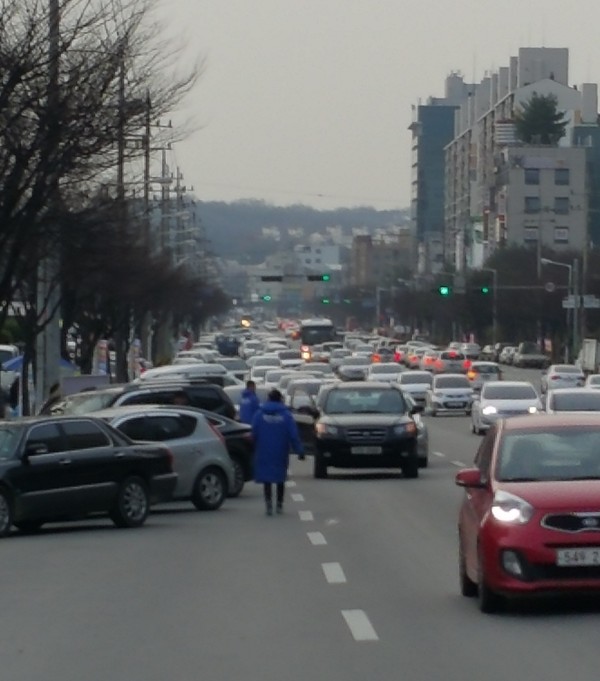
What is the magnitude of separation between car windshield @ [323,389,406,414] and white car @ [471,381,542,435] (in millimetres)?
12127

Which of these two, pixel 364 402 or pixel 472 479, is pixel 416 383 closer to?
pixel 364 402

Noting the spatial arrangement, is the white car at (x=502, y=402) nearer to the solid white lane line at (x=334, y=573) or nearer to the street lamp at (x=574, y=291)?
the solid white lane line at (x=334, y=573)

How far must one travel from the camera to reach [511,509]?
1238 cm

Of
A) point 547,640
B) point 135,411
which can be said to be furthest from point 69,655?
point 135,411

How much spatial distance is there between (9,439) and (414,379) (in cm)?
4402

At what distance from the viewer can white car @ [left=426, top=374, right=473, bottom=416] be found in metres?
59.8

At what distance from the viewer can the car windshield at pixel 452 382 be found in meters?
60.2

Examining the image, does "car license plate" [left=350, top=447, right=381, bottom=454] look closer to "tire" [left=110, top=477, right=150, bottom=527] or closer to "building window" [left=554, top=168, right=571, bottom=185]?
"tire" [left=110, top=477, right=150, bottom=527]

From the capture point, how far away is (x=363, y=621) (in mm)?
12555

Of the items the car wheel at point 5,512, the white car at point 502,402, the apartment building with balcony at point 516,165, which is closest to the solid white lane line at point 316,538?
the car wheel at point 5,512

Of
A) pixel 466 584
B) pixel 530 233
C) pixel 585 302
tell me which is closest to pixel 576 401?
pixel 466 584

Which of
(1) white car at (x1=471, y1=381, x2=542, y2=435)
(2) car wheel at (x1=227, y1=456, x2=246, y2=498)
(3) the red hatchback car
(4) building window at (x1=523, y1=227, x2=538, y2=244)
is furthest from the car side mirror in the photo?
(4) building window at (x1=523, y1=227, x2=538, y2=244)

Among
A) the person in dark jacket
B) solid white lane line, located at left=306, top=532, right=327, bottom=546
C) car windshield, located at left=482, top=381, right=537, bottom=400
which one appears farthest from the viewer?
car windshield, located at left=482, top=381, right=537, bottom=400

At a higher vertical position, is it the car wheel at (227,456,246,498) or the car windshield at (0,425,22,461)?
the car windshield at (0,425,22,461)
